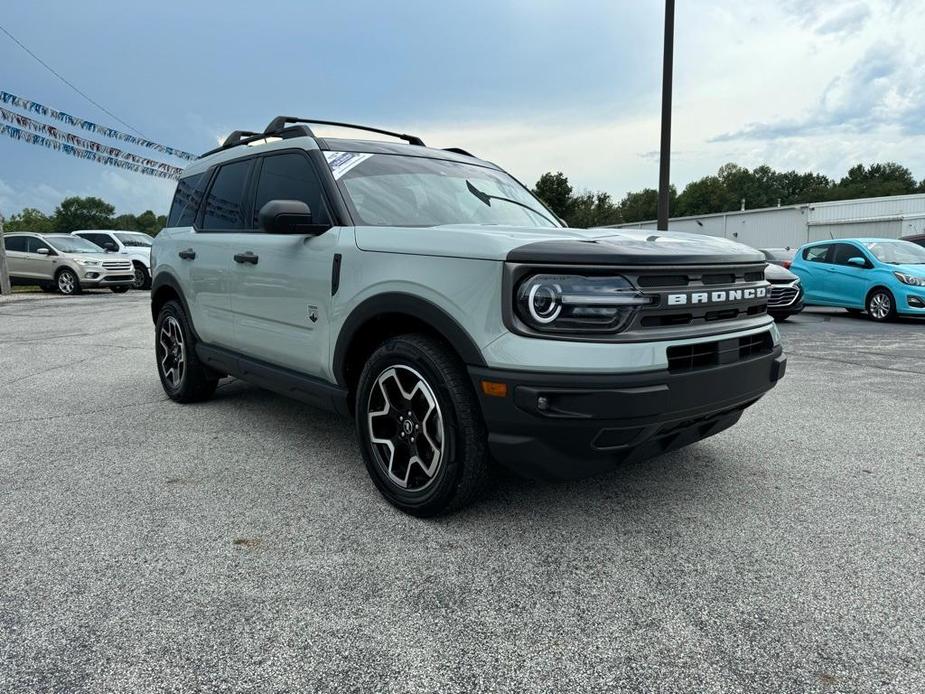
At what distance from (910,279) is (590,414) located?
38.0 ft

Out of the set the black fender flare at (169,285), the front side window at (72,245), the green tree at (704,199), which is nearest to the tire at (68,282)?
the front side window at (72,245)

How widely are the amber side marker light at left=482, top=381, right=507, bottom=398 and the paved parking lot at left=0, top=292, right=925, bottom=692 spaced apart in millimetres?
668

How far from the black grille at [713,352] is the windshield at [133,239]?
21.7m

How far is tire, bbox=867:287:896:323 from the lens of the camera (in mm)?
11320

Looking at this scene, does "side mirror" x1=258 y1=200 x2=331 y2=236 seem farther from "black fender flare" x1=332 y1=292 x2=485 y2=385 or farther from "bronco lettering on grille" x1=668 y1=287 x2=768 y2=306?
"bronco lettering on grille" x1=668 y1=287 x2=768 y2=306

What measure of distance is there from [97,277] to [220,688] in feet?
62.9

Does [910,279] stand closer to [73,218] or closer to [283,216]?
[283,216]

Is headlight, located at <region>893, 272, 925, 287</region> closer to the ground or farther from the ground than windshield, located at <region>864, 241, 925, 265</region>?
closer to the ground

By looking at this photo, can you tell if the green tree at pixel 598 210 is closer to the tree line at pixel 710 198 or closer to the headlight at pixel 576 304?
the tree line at pixel 710 198

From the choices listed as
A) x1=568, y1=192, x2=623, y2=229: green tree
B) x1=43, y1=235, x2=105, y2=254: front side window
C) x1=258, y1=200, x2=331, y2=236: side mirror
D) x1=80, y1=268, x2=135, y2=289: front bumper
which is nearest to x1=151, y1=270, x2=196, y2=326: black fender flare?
x1=258, y1=200, x2=331, y2=236: side mirror

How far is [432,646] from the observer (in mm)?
2014

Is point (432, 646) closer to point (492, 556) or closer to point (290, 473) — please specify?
point (492, 556)

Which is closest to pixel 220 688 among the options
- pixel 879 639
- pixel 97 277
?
pixel 879 639

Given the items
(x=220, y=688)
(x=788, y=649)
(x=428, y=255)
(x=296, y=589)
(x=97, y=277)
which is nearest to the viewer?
(x=220, y=688)
